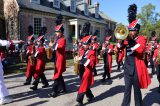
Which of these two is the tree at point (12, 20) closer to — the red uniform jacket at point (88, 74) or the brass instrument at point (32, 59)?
the brass instrument at point (32, 59)

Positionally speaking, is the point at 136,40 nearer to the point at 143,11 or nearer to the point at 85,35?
the point at 85,35

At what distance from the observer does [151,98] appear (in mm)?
8438

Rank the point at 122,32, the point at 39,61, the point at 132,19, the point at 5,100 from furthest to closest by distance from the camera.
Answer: the point at 39,61
the point at 5,100
the point at 132,19
the point at 122,32

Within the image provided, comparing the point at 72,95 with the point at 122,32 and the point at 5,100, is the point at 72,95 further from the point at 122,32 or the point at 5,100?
the point at 122,32

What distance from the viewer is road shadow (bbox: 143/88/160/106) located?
7.81m

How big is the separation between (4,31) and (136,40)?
18.9 m

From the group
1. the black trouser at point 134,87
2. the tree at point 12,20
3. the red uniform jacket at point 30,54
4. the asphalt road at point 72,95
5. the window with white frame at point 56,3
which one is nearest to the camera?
the black trouser at point 134,87

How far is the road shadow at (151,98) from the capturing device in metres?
7.81

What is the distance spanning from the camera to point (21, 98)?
322 inches

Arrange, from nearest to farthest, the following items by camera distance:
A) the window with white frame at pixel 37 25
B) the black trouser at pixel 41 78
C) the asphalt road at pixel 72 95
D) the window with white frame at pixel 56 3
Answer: the asphalt road at pixel 72 95 → the black trouser at pixel 41 78 → the window with white frame at pixel 37 25 → the window with white frame at pixel 56 3

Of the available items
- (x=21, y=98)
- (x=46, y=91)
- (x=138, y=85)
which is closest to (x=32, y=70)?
(x=46, y=91)

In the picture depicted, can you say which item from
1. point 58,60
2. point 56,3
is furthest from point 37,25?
point 58,60

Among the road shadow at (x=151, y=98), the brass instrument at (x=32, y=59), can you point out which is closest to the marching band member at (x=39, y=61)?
the brass instrument at (x=32, y=59)

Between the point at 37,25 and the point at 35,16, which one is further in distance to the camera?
the point at 37,25
